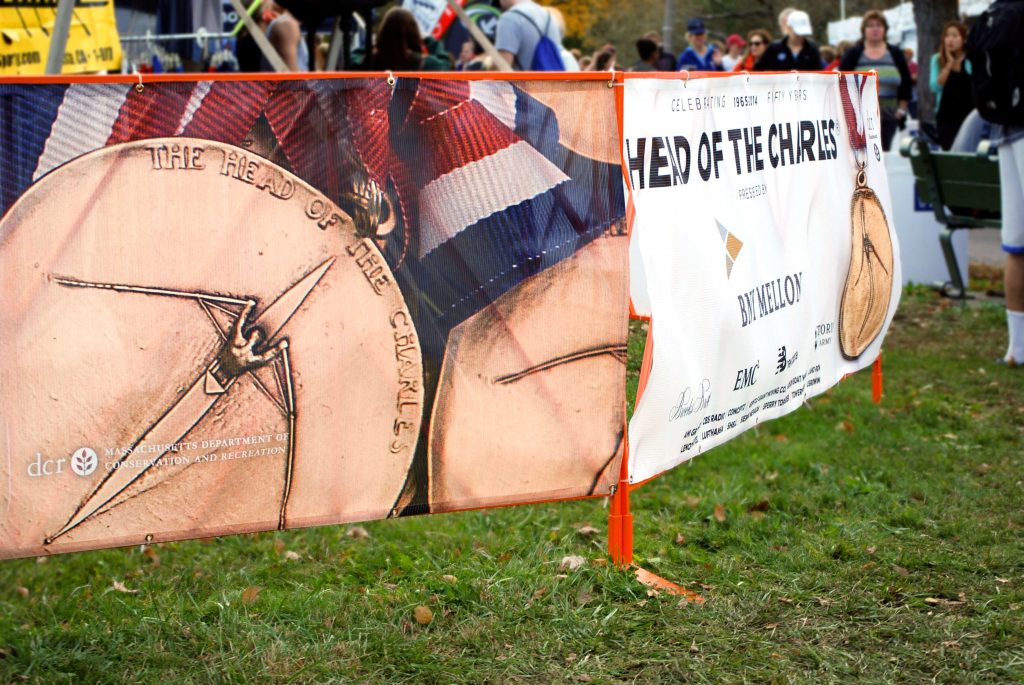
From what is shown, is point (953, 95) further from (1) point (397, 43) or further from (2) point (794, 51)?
(1) point (397, 43)

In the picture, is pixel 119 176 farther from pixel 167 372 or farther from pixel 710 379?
pixel 710 379

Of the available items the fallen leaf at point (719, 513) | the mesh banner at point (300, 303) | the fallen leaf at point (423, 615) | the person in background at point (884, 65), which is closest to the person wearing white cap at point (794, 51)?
the person in background at point (884, 65)

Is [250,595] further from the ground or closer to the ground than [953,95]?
closer to the ground

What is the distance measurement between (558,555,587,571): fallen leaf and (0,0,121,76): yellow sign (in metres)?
4.68

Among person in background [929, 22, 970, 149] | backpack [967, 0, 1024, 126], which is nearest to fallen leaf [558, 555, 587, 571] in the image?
backpack [967, 0, 1024, 126]

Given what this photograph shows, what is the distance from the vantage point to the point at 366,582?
4789 mm

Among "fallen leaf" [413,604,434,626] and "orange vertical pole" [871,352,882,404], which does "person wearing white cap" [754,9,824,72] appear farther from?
"fallen leaf" [413,604,434,626]

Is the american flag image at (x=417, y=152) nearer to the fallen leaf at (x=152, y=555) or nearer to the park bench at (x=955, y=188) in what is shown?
the fallen leaf at (x=152, y=555)

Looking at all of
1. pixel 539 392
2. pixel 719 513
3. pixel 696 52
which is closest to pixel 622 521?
pixel 539 392

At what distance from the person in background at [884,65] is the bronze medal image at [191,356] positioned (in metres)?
12.1

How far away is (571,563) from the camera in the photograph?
4.72 m

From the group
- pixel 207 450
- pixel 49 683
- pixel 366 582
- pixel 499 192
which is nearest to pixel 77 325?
pixel 207 450

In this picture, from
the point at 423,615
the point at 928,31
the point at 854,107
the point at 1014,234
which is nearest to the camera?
the point at 423,615

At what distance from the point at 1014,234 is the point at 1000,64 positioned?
1085mm
